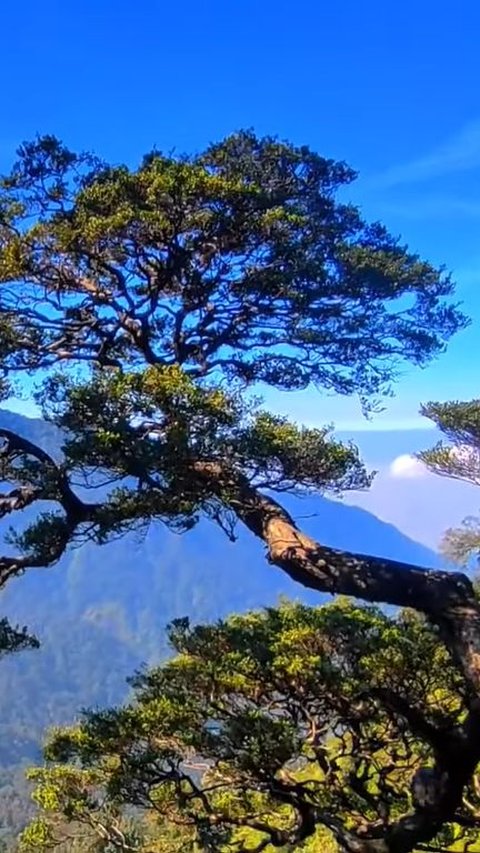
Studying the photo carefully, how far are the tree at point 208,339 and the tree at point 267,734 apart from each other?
0.90 m

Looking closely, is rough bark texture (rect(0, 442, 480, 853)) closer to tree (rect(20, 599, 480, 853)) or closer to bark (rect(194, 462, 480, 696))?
bark (rect(194, 462, 480, 696))

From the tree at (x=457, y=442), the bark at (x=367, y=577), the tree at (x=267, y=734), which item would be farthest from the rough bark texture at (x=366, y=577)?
the tree at (x=457, y=442)

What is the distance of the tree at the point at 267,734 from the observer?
6715 millimetres

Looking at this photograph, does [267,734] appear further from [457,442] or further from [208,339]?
[457,442]

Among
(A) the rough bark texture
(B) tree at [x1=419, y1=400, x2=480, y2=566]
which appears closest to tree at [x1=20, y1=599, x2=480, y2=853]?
(A) the rough bark texture

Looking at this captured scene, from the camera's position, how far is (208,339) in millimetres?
7102

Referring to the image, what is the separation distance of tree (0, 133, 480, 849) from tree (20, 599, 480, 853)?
90cm

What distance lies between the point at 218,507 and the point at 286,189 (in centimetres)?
304

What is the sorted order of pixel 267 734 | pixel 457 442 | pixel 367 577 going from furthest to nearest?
pixel 457 442, pixel 267 734, pixel 367 577

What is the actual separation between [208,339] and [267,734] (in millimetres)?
3577

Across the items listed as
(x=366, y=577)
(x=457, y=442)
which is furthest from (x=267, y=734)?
(x=457, y=442)

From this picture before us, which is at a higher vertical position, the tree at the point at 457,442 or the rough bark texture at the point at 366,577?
the tree at the point at 457,442

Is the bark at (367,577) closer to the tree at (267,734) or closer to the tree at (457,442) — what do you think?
the tree at (267,734)

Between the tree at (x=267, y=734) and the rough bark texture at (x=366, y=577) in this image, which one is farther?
the tree at (x=267, y=734)
